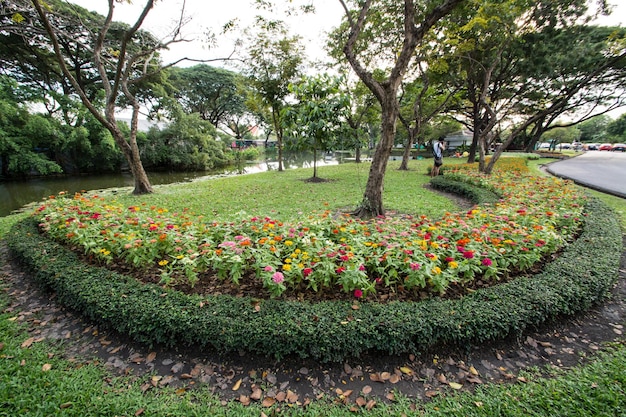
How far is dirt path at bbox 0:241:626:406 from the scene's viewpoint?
6.26ft

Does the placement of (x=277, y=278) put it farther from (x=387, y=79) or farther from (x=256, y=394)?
(x=387, y=79)

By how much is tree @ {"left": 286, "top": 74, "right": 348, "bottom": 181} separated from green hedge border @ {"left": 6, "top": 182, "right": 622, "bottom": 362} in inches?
305

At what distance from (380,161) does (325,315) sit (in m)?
3.55

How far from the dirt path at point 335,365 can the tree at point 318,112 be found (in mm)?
8121

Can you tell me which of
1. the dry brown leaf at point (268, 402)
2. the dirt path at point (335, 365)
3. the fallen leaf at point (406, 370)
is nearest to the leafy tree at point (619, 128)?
the dirt path at point (335, 365)

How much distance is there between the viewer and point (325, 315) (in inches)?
87.0

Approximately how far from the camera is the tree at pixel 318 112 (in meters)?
9.15

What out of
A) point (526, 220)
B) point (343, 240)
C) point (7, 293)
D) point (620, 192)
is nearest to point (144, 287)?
point (7, 293)

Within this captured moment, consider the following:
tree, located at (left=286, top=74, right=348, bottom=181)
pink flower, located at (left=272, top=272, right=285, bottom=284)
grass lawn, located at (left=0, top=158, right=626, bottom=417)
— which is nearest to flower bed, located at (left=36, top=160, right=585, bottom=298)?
pink flower, located at (left=272, top=272, right=285, bottom=284)

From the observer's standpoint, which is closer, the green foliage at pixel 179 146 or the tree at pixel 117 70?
the tree at pixel 117 70

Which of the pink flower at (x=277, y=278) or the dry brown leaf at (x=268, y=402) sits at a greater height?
the pink flower at (x=277, y=278)

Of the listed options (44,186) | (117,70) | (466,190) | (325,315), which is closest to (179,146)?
(44,186)

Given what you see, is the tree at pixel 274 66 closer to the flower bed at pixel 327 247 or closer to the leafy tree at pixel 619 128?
the flower bed at pixel 327 247

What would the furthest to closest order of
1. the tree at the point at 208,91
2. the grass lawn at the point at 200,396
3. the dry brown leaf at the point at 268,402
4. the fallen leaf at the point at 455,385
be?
the tree at the point at 208,91 < the fallen leaf at the point at 455,385 < the dry brown leaf at the point at 268,402 < the grass lawn at the point at 200,396
